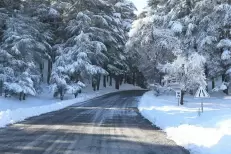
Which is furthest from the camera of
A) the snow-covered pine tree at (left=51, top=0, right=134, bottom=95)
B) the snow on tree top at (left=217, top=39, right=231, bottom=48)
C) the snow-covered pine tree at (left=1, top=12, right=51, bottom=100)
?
the snow-covered pine tree at (left=51, top=0, right=134, bottom=95)

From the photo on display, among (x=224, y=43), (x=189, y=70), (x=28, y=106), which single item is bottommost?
(x=28, y=106)

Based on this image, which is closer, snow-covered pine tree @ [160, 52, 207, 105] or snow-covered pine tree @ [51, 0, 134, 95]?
snow-covered pine tree @ [160, 52, 207, 105]

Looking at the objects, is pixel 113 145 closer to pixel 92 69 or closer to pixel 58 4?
pixel 92 69

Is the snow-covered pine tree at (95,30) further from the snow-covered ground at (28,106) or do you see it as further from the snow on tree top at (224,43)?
the snow on tree top at (224,43)

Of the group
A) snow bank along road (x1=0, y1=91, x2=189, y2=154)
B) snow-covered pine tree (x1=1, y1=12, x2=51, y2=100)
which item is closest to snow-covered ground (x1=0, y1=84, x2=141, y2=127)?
snow-covered pine tree (x1=1, y1=12, x2=51, y2=100)

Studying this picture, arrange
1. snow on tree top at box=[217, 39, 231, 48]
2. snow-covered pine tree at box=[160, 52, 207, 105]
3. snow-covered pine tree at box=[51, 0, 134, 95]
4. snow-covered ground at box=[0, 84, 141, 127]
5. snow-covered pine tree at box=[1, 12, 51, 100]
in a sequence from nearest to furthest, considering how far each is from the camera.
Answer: snow-covered ground at box=[0, 84, 141, 127] → snow-covered pine tree at box=[160, 52, 207, 105] → snow on tree top at box=[217, 39, 231, 48] → snow-covered pine tree at box=[1, 12, 51, 100] → snow-covered pine tree at box=[51, 0, 134, 95]

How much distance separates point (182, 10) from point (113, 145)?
2357 centimetres

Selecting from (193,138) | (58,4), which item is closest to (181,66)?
(193,138)

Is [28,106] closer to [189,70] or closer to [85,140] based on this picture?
[189,70]

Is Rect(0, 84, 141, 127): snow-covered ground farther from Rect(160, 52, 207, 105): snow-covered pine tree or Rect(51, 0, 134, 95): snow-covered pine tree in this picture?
Rect(160, 52, 207, 105): snow-covered pine tree

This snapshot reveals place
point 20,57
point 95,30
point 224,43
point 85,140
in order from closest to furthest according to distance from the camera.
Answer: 1. point 85,140
2. point 224,43
3. point 20,57
4. point 95,30

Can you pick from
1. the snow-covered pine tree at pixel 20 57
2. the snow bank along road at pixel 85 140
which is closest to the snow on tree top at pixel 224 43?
the snow-covered pine tree at pixel 20 57

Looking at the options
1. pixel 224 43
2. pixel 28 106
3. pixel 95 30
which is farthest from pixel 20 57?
pixel 224 43

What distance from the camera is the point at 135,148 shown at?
35.8 feet
